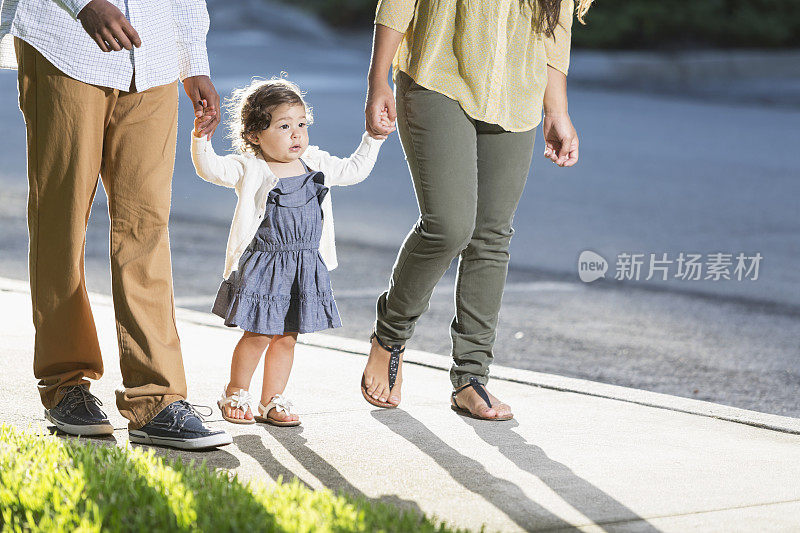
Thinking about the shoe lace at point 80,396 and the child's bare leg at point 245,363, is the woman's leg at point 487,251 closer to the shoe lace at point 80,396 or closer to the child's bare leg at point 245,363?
the child's bare leg at point 245,363

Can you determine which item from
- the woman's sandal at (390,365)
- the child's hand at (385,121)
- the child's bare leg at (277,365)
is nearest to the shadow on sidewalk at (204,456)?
the child's bare leg at (277,365)

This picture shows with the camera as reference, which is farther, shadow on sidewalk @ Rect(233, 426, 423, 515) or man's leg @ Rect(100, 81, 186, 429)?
man's leg @ Rect(100, 81, 186, 429)

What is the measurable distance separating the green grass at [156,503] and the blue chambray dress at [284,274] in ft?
3.18

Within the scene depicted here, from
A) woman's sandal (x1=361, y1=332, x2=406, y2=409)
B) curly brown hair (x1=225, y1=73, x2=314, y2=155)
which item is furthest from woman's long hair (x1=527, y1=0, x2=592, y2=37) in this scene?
woman's sandal (x1=361, y1=332, x2=406, y2=409)

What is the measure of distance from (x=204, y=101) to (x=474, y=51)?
3.23ft

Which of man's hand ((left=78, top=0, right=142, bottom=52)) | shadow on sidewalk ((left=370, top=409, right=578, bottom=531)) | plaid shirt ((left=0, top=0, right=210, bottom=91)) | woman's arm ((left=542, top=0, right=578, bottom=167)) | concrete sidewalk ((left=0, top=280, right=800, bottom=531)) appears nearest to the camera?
shadow on sidewalk ((left=370, top=409, right=578, bottom=531))

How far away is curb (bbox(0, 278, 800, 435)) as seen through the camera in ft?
16.3

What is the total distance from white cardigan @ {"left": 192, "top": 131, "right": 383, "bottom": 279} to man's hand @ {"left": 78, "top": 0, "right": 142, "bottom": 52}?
0.56 m

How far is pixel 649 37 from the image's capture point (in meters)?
31.1

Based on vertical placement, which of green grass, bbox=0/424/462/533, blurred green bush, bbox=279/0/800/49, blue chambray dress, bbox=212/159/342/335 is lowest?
green grass, bbox=0/424/462/533

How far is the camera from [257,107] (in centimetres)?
461

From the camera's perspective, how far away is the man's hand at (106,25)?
12.7ft

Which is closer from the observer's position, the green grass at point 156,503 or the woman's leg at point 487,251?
the green grass at point 156,503

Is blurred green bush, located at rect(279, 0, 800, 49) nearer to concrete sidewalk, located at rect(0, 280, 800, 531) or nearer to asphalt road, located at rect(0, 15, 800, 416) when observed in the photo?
asphalt road, located at rect(0, 15, 800, 416)
